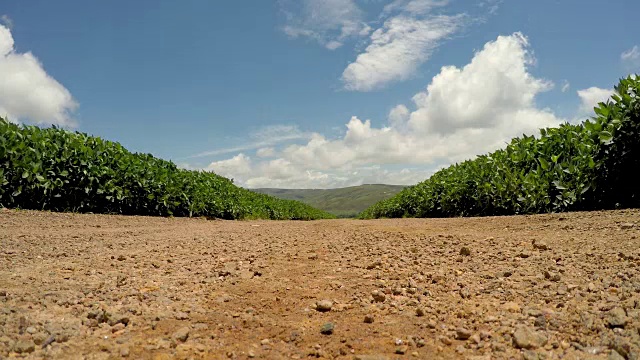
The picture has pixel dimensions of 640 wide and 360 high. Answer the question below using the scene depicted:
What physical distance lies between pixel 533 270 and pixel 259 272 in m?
2.56

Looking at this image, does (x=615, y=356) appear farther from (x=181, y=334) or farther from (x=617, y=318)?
(x=181, y=334)

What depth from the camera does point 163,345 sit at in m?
2.32

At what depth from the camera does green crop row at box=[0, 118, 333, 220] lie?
31.5ft

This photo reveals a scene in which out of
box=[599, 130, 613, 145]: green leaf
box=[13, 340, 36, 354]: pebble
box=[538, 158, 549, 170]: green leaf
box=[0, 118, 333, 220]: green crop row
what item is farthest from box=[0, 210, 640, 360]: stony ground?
box=[0, 118, 333, 220]: green crop row

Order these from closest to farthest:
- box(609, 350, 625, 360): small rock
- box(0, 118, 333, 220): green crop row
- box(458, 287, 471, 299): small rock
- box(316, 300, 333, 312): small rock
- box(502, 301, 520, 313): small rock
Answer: box(609, 350, 625, 360): small rock → box(502, 301, 520, 313): small rock → box(316, 300, 333, 312): small rock → box(458, 287, 471, 299): small rock → box(0, 118, 333, 220): green crop row

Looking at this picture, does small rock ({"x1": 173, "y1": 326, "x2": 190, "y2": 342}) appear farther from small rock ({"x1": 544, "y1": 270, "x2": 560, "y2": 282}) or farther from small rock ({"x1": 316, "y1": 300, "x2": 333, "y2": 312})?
small rock ({"x1": 544, "y1": 270, "x2": 560, "y2": 282})

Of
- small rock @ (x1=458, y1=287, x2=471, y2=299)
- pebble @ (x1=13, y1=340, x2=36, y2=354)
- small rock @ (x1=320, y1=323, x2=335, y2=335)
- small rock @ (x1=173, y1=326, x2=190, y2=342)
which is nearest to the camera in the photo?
pebble @ (x1=13, y1=340, x2=36, y2=354)

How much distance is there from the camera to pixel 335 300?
3.12 m

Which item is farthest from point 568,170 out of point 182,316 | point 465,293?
point 182,316

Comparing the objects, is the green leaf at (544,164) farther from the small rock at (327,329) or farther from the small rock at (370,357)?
the small rock at (370,357)

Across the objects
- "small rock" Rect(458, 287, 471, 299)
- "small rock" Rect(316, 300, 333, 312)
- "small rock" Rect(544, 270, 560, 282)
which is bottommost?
"small rock" Rect(316, 300, 333, 312)

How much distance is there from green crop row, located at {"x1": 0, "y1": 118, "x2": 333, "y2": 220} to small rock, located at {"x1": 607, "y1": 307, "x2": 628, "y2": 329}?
37.3 ft

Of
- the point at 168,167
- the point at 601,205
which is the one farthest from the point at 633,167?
the point at 168,167

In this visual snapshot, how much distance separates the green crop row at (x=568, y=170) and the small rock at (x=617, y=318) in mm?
6023
